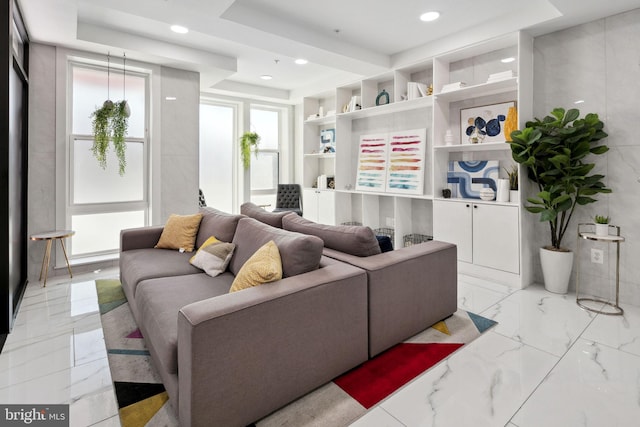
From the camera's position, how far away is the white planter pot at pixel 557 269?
3336 millimetres

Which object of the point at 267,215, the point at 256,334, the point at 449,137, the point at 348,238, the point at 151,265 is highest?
the point at 449,137

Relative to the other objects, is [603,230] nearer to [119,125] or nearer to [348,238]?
[348,238]

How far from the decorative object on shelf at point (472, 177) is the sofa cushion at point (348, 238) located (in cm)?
224

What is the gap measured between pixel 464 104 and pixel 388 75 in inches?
47.2

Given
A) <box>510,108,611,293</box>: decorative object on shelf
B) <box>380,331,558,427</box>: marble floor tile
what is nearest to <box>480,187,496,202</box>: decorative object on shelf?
<box>510,108,611,293</box>: decorative object on shelf

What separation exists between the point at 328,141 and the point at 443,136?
236cm

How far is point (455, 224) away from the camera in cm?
405

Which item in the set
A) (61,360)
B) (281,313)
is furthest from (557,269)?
(61,360)

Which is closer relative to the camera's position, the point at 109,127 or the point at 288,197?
the point at 109,127

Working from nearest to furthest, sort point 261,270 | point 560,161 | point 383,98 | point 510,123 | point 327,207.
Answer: point 261,270, point 560,161, point 510,123, point 383,98, point 327,207

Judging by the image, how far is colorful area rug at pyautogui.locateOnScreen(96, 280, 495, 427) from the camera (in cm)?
170

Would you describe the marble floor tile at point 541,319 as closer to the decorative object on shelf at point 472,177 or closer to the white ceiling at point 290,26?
the decorative object on shelf at point 472,177

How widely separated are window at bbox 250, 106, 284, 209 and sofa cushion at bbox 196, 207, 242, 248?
10.9ft

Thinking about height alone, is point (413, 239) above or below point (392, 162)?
below
